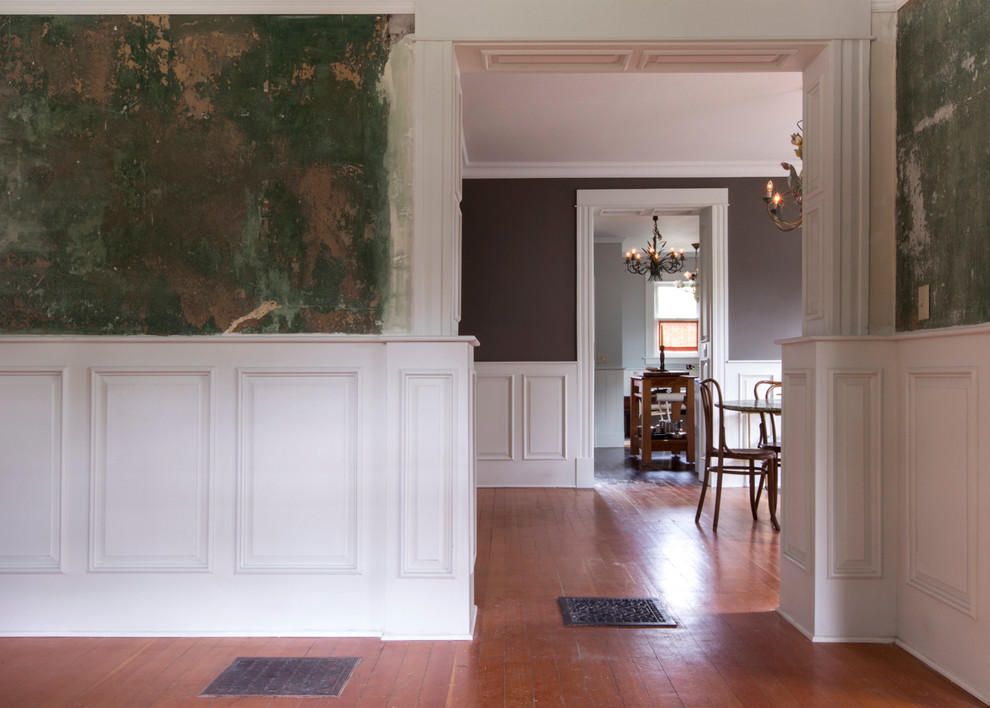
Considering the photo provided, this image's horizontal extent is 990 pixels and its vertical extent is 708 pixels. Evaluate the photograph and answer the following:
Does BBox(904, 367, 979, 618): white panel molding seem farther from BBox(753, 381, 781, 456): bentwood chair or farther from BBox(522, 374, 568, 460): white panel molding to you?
BBox(522, 374, 568, 460): white panel molding

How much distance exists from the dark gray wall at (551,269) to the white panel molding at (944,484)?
3945 mm

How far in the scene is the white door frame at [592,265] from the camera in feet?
21.2

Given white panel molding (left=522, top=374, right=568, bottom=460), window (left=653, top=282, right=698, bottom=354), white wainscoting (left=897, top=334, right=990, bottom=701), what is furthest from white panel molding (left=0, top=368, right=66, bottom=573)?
window (left=653, top=282, right=698, bottom=354)

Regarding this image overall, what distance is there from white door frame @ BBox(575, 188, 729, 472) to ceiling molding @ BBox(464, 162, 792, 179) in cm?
15

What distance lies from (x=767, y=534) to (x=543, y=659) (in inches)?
97.6

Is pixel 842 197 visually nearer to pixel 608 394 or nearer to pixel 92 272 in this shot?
pixel 92 272

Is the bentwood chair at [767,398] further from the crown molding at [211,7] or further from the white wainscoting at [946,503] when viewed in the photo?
the crown molding at [211,7]

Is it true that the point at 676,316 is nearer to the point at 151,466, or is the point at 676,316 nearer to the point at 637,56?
the point at 637,56

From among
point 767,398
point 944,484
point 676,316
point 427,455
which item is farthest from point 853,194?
point 676,316

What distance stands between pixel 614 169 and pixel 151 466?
15.7 ft

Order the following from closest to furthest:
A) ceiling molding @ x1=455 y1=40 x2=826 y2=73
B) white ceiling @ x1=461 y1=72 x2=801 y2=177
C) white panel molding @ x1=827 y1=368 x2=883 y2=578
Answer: white panel molding @ x1=827 y1=368 x2=883 y2=578 < ceiling molding @ x1=455 y1=40 x2=826 y2=73 < white ceiling @ x1=461 y1=72 x2=801 y2=177

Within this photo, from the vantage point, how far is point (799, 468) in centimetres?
292

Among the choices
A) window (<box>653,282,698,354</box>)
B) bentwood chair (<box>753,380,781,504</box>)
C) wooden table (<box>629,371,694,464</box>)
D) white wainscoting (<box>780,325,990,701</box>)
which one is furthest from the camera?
window (<box>653,282,698,354</box>)

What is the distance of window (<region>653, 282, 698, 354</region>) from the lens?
12.1 meters
